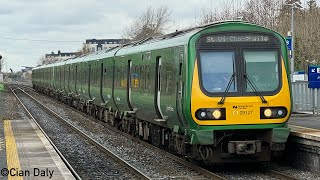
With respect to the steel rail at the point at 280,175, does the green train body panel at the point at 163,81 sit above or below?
above

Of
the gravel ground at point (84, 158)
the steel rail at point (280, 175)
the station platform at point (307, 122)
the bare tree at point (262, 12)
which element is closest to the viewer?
the steel rail at point (280, 175)

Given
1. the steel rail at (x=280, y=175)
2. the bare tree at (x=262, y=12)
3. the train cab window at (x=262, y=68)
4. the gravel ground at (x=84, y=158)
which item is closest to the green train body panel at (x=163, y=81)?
the train cab window at (x=262, y=68)

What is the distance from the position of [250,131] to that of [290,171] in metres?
1.44

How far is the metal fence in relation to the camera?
23.6 metres

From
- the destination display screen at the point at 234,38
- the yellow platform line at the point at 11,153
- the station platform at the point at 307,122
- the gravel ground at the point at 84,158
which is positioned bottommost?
the gravel ground at the point at 84,158

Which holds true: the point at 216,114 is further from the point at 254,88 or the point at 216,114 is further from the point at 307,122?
the point at 307,122

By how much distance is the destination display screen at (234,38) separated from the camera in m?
11.2

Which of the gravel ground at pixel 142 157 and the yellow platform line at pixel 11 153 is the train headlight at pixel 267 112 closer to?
the gravel ground at pixel 142 157

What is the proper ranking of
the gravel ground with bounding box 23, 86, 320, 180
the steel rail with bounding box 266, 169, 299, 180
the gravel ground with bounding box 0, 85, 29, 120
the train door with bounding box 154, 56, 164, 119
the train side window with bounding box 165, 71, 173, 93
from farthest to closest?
the gravel ground with bounding box 0, 85, 29, 120, the train door with bounding box 154, 56, 164, 119, the train side window with bounding box 165, 71, 173, 93, the gravel ground with bounding box 23, 86, 320, 180, the steel rail with bounding box 266, 169, 299, 180

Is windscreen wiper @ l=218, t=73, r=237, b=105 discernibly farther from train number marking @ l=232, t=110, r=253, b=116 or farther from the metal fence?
the metal fence

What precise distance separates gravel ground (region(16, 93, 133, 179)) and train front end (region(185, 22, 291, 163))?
1964mm

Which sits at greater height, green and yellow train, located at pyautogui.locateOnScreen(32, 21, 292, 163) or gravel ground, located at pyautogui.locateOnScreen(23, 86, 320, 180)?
green and yellow train, located at pyautogui.locateOnScreen(32, 21, 292, 163)

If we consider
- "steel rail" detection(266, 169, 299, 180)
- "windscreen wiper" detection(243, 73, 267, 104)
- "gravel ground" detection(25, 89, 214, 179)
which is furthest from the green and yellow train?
"gravel ground" detection(25, 89, 214, 179)

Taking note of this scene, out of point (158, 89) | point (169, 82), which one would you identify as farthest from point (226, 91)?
point (158, 89)
